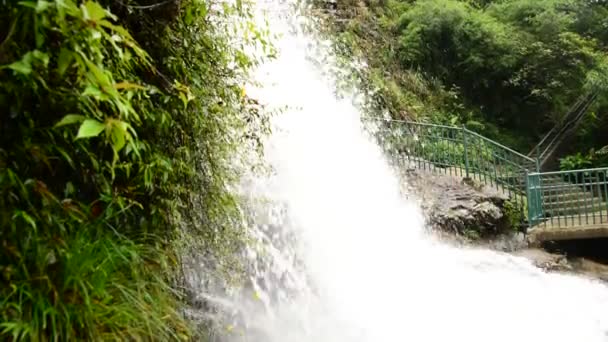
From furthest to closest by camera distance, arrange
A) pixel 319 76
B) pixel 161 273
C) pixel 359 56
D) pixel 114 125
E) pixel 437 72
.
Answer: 1. pixel 437 72
2. pixel 359 56
3. pixel 319 76
4. pixel 161 273
5. pixel 114 125

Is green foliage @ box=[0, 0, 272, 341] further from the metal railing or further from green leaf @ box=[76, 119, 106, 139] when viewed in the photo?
the metal railing

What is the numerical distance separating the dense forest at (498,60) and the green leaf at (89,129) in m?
10.3

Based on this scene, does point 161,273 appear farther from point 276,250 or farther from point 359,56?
point 359,56

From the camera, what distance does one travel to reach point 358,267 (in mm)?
5082

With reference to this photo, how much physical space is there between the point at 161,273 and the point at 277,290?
156cm

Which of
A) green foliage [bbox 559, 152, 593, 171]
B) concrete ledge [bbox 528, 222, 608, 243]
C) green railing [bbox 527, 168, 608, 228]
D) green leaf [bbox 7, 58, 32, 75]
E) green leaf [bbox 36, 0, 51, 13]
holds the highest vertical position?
green leaf [bbox 36, 0, 51, 13]

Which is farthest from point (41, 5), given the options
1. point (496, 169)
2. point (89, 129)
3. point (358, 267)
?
point (496, 169)

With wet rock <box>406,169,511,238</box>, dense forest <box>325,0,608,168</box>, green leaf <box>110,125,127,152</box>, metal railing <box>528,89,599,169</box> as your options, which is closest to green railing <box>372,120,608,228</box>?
wet rock <box>406,169,511,238</box>

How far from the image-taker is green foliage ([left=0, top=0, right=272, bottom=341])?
5.30 feet

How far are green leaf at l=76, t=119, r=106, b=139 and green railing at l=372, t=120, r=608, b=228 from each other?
7.11 m

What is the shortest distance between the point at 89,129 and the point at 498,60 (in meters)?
12.4

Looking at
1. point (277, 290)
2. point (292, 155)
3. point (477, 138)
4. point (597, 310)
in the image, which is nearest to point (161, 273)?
point (277, 290)

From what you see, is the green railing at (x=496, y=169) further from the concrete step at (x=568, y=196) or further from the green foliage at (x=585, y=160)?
the green foliage at (x=585, y=160)

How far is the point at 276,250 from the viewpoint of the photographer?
4148mm
